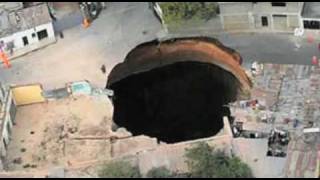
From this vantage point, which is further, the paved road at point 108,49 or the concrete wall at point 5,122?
the paved road at point 108,49

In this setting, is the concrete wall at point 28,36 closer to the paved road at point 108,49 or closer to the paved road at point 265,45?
the paved road at point 108,49

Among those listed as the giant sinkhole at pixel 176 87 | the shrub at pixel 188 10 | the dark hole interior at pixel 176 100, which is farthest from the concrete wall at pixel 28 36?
the shrub at pixel 188 10

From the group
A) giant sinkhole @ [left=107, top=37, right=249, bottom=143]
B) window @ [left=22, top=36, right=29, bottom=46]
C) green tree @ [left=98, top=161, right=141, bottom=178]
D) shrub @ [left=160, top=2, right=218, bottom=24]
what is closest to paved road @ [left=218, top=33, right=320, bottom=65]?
giant sinkhole @ [left=107, top=37, right=249, bottom=143]

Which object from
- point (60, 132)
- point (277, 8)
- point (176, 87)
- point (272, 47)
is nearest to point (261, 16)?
point (277, 8)

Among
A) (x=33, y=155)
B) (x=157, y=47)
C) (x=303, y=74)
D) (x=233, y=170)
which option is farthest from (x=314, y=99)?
(x=33, y=155)

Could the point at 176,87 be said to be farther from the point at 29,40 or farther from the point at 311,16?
the point at 29,40

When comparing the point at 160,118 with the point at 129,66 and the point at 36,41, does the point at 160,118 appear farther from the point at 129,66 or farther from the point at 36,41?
the point at 36,41
